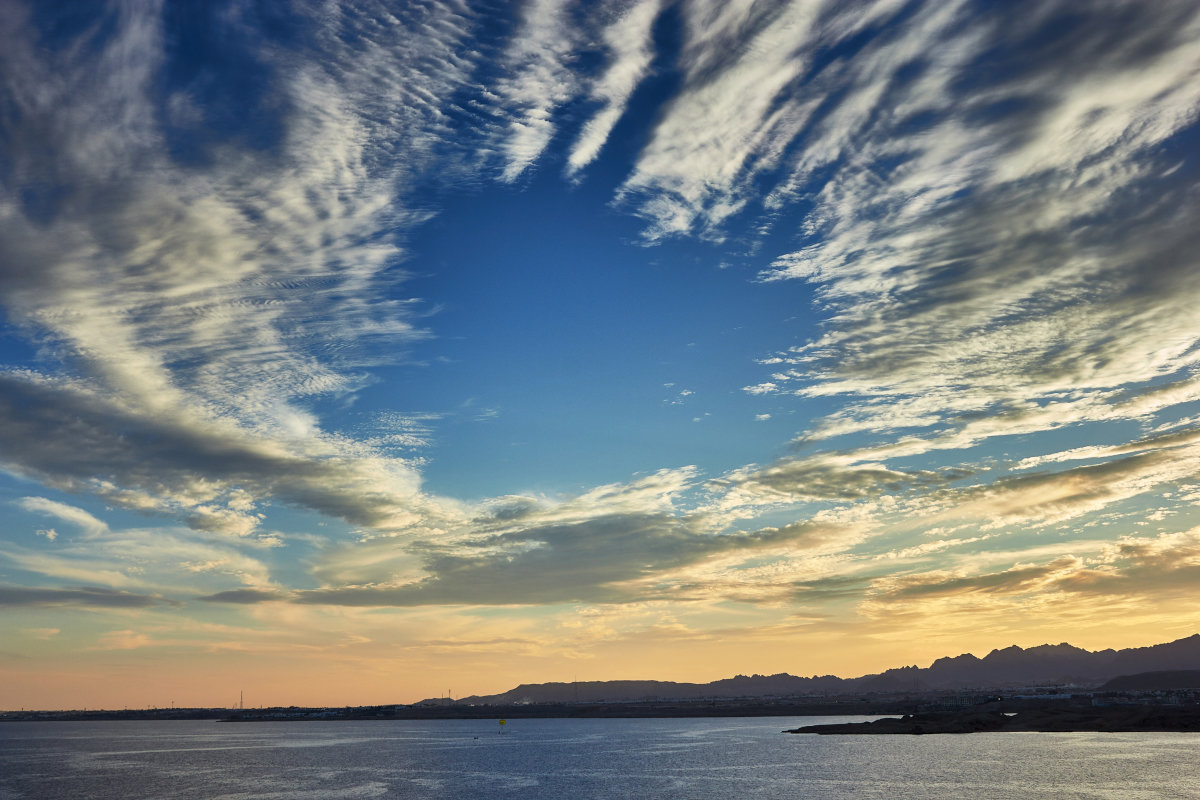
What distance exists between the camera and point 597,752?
198 meters

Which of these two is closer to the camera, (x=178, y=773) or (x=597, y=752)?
(x=178, y=773)

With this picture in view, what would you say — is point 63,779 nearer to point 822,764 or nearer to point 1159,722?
point 822,764

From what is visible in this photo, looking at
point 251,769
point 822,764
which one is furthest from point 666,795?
point 251,769

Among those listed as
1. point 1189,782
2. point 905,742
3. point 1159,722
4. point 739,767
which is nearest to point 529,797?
point 739,767

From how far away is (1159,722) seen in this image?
19762 cm

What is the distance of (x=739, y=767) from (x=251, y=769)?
301ft

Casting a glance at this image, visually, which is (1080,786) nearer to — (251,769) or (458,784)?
(458,784)

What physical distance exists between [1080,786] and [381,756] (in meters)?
147

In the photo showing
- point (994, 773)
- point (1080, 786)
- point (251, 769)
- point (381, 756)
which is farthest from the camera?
point (381, 756)

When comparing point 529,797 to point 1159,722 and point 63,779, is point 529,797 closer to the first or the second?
point 63,779

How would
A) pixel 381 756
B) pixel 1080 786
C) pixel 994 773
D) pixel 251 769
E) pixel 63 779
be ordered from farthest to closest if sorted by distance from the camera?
pixel 381 756, pixel 251 769, pixel 63 779, pixel 994 773, pixel 1080 786

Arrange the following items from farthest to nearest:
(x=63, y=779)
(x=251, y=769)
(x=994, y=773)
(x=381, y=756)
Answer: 1. (x=381, y=756)
2. (x=251, y=769)
3. (x=63, y=779)
4. (x=994, y=773)

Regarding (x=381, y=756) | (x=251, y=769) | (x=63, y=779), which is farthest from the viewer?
(x=381, y=756)

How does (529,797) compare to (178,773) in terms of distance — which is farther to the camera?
(178,773)
